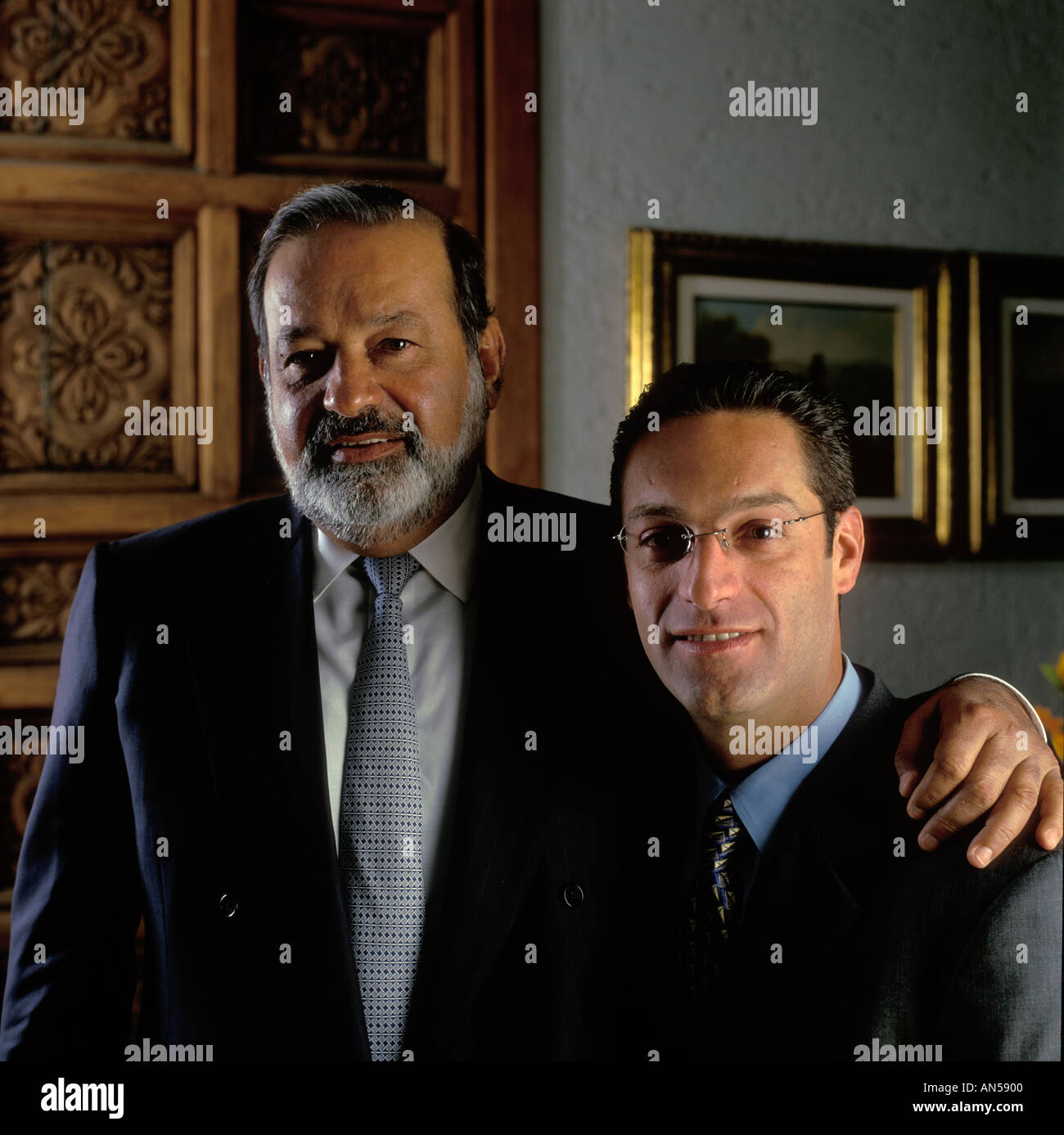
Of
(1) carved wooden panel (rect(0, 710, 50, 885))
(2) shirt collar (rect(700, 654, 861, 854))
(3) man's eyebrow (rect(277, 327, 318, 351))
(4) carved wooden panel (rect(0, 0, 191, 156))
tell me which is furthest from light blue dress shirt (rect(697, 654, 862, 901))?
(4) carved wooden panel (rect(0, 0, 191, 156))

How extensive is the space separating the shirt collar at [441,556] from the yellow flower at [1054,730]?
2.19 ft

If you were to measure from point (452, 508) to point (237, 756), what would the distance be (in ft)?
1.05

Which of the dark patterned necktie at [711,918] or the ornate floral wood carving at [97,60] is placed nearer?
the dark patterned necktie at [711,918]

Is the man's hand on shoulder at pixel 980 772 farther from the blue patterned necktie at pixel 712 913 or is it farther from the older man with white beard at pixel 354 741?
the blue patterned necktie at pixel 712 913

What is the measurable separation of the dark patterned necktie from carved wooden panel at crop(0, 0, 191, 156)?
1.13 meters

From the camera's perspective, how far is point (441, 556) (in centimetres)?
96

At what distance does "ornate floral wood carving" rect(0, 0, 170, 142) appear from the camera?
1281 millimetres

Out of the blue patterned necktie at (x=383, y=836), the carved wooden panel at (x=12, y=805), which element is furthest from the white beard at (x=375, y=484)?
the carved wooden panel at (x=12, y=805)

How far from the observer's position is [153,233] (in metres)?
1.30

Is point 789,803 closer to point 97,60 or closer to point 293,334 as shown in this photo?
point 293,334

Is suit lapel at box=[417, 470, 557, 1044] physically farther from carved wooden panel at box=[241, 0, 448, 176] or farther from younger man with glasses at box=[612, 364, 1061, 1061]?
carved wooden panel at box=[241, 0, 448, 176]

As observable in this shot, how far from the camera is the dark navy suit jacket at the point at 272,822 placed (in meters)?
0.86

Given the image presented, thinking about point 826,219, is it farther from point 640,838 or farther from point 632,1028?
point 632,1028
